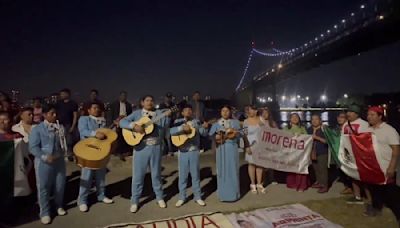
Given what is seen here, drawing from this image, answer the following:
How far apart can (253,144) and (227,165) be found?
3.08ft

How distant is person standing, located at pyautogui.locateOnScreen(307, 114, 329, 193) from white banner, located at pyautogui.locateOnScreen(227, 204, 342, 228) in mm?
1516

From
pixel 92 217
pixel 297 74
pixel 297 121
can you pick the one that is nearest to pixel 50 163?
pixel 92 217

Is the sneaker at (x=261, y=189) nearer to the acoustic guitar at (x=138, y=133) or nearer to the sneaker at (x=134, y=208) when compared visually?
the sneaker at (x=134, y=208)

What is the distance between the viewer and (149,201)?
6441mm

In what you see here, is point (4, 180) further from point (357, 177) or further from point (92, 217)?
point (357, 177)

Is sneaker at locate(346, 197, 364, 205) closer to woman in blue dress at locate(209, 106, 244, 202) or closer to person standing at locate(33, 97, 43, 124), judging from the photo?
woman in blue dress at locate(209, 106, 244, 202)

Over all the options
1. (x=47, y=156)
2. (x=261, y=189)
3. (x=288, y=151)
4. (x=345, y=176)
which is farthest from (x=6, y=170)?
(x=345, y=176)

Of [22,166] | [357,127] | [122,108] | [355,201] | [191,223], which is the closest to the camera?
[191,223]

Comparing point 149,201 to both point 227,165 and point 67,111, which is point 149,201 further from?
point 67,111

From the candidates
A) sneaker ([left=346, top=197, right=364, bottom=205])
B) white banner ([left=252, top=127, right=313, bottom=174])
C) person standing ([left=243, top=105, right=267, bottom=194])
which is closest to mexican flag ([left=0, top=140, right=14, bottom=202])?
person standing ([left=243, top=105, right=267, bottom=194])

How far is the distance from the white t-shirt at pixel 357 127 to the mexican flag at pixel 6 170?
238 inches

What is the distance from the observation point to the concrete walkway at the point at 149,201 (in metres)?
5.57

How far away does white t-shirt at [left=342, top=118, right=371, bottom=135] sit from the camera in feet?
19.2

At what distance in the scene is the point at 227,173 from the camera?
6.30m
